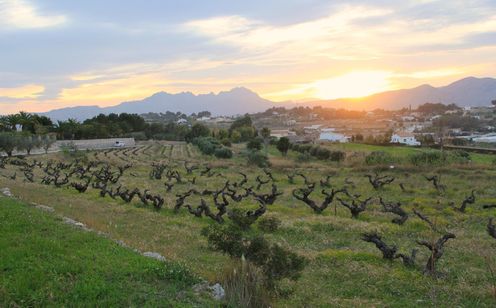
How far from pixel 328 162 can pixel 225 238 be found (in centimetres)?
4900

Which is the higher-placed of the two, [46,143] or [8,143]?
[8,143]

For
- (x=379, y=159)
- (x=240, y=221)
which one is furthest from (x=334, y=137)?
(x=240, y=221)

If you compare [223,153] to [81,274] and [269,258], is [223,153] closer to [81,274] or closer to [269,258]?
[269,258]

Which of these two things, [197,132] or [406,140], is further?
[197,132]

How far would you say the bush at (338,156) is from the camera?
57.9 meters

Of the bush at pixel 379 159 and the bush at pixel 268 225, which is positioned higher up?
the bush at pixel 268 225

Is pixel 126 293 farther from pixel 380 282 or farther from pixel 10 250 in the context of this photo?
pixel 380 282

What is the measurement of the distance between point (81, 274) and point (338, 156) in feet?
174

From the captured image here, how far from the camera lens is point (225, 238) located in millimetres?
10312

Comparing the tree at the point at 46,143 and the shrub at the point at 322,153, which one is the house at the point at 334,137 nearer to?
the shrub at the point at 322,153

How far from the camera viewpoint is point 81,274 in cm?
805

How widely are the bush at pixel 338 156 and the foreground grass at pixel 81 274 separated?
49.5 metres

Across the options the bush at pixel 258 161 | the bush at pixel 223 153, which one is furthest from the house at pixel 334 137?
the bush at pixel 258 161

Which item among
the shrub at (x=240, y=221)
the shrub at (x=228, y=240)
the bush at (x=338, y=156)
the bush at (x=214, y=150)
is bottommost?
the bush at (x=338, y=156)
